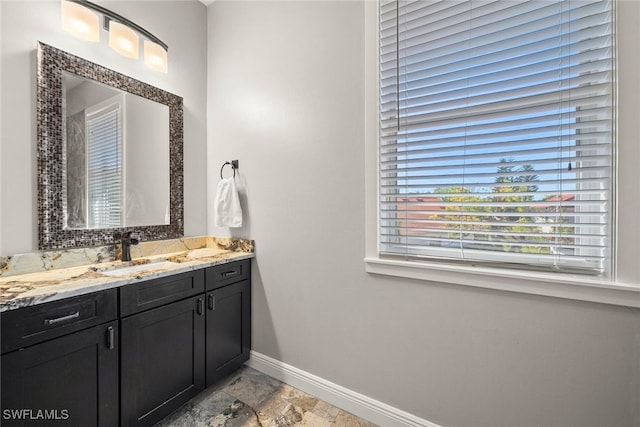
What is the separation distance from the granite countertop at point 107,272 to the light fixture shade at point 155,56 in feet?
3.88

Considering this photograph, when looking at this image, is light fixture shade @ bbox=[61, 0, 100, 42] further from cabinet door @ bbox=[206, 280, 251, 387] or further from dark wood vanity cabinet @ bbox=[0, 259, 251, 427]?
cabinet door @ bbox=[206, 280, 251, 387]

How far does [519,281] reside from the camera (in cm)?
114

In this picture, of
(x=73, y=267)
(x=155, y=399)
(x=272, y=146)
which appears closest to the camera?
(x=155, y=399)

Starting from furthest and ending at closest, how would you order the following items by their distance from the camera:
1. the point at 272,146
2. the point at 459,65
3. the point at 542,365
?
the point at 272,146
the point at 459,65
the point at 542,365

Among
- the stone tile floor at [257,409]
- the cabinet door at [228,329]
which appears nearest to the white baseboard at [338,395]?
the stone tile floor at [257,409]

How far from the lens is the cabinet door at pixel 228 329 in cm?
169

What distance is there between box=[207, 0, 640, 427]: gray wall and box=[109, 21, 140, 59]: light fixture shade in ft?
2.00

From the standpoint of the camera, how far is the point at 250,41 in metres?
1.99

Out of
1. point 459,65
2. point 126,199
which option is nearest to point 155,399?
point 126,199

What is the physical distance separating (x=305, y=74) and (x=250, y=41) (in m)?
0.62

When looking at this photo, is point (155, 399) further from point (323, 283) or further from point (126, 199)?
point (126, 199)

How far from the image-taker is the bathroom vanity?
101cm
